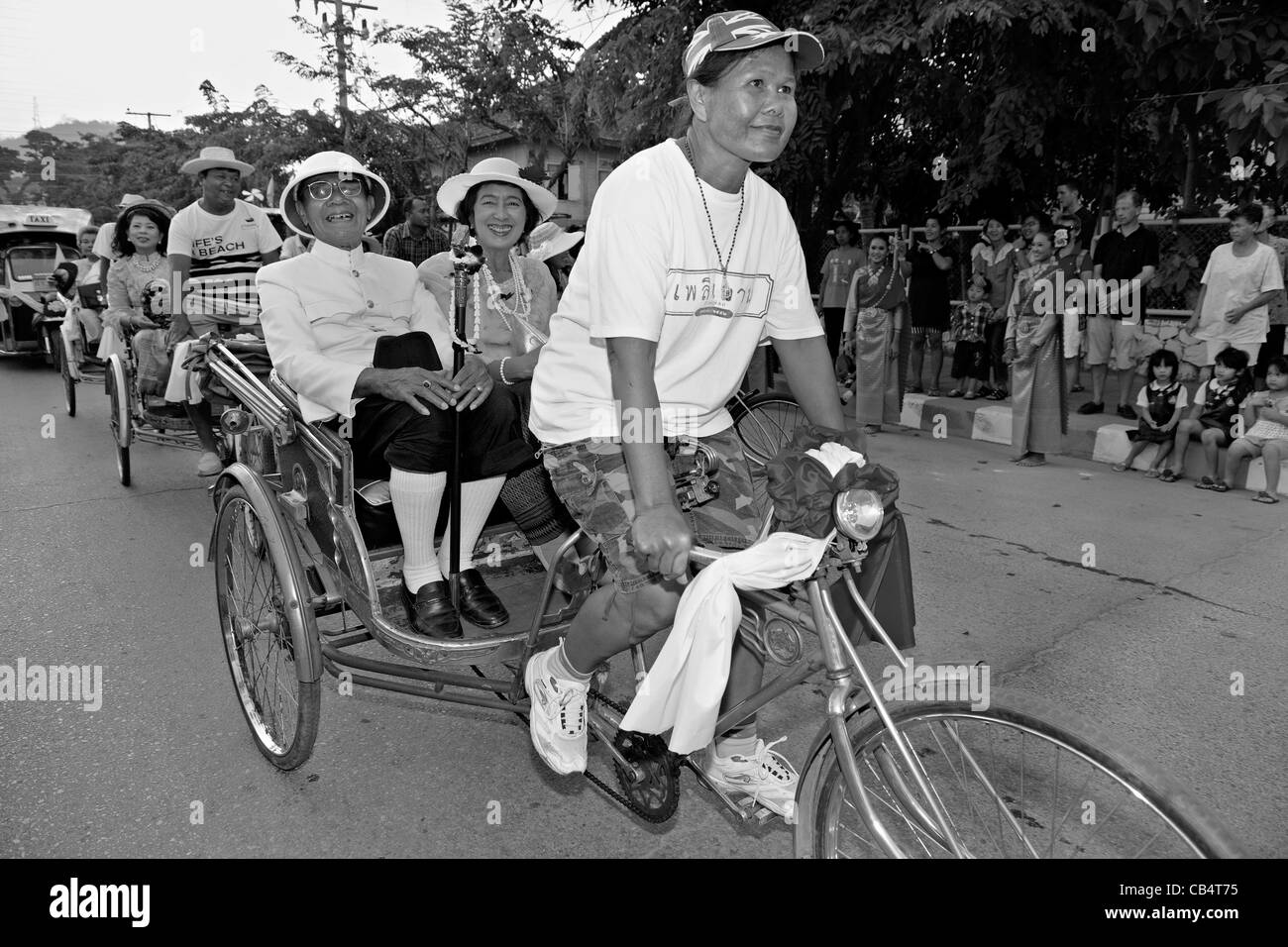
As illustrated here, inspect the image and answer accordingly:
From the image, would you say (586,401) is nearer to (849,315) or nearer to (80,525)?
(80,525)

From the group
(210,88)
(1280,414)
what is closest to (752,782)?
(1280,414)

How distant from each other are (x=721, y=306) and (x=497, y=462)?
1129 millimetres

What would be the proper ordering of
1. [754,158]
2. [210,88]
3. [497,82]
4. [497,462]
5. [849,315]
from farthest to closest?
[210,88], [497,82], [849,315], [497,462], [754,158]

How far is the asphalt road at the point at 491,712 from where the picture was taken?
269cm

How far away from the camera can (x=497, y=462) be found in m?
3.17

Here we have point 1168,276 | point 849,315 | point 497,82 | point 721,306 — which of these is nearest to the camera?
point 721,306

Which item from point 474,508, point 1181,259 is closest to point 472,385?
point 474,508

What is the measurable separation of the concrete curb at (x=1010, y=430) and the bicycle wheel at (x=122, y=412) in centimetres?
617

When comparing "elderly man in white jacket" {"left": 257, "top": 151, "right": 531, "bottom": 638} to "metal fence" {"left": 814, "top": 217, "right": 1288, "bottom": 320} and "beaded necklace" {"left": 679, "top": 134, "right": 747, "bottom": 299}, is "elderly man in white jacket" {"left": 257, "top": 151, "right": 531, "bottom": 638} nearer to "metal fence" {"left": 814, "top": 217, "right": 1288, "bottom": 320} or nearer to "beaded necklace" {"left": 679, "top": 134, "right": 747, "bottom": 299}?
"beaded necklace" {"left": 679, "top": 134, "right": 747, "bottom": 299}

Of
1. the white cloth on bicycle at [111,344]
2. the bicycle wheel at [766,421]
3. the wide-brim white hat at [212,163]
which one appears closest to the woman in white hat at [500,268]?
the bicycle wheel at [766,421]

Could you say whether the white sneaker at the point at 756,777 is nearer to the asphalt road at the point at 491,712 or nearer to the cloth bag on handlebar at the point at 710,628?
the asphalt road at the point at 491,712

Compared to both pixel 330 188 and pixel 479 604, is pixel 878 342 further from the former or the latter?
pixel 479 604

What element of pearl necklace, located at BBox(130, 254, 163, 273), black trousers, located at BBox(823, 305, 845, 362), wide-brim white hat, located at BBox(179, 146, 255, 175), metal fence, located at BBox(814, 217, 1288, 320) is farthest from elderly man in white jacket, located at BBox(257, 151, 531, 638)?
black trousers, located at BBox(823, 305, 845, 362)

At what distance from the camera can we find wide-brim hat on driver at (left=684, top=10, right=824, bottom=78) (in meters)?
2.09
